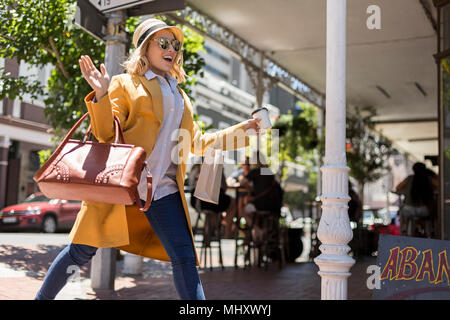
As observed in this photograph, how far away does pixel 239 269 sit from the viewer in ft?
28.7

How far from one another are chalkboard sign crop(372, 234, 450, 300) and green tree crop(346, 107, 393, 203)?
11953 mm

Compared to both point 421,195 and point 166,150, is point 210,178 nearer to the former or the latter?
point 166,150

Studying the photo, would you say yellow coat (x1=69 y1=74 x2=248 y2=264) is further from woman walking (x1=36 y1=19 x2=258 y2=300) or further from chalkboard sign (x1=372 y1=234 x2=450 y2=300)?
chalkboard sign (x1=372 y1=234 x2=450 y2=300)

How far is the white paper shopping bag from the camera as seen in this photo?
10.3ft

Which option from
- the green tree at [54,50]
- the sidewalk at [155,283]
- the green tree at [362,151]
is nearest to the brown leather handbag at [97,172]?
the sidewalk at [155,283]

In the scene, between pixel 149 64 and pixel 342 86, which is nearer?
pixel 149 64

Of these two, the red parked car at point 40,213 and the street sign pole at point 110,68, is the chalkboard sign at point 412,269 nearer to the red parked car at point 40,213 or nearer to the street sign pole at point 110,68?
the street sign pole at point 110,68

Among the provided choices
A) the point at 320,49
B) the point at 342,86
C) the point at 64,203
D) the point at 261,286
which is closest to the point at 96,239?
the point at 342,86

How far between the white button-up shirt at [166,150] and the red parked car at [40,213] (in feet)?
21.6

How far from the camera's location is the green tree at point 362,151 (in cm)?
1538

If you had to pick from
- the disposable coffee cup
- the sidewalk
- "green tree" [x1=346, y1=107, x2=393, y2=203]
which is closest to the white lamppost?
the disposable coffee cup

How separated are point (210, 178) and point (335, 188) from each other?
2.68ft

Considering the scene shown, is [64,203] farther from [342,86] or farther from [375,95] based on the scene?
[342,86]
